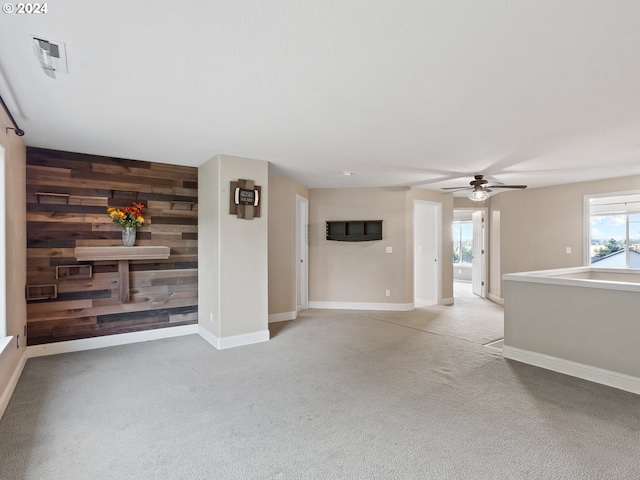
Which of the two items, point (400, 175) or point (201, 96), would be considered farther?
point (400, 175)

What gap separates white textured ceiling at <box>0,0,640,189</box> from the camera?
1.56 metres

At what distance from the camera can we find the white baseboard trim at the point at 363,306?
627 centimetres

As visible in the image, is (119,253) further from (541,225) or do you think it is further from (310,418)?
(541,225)

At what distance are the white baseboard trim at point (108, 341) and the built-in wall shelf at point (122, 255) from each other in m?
Answer: 0.48

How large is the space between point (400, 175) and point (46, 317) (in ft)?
16.3

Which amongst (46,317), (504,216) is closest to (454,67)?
(46,317)

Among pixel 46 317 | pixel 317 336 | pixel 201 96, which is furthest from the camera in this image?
pixel 317 336

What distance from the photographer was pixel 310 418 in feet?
8.07

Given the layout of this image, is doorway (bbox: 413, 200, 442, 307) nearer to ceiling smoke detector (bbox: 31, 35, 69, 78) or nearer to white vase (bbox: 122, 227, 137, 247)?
white vase (bbox: 122, 227, 137, 247)

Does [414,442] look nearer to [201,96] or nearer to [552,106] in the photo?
[552,106]

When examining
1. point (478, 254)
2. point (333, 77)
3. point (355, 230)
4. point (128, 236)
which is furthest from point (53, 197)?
point (478, 254)

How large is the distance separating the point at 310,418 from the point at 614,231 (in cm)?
596

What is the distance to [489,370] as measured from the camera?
3385 millimetres

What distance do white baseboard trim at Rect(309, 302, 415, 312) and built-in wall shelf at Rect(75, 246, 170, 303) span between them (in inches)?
126
